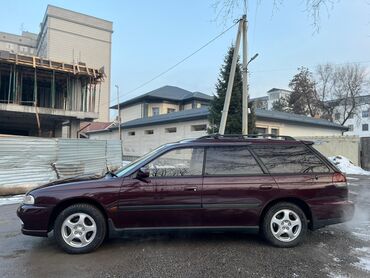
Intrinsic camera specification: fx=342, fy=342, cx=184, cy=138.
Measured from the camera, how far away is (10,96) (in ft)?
70.3

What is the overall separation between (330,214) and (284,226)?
2.52 ft

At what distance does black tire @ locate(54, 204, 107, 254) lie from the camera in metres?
4.87

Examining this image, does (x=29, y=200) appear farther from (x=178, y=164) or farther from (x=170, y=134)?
(x=170, y=134)

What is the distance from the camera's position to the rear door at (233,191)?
5.10 m

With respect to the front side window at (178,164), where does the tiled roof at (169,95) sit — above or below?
above

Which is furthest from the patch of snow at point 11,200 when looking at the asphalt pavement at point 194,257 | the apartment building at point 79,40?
the apartment building at point 79,40

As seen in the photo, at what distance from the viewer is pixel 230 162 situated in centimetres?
534

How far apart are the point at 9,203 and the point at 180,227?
669 cm

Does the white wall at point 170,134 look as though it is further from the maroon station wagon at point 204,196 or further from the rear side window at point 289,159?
the maroon station wagon at point 204,196

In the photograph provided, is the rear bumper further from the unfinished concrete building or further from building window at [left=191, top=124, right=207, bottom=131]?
building window at [left=191, top=124, right=207, bottom=131]

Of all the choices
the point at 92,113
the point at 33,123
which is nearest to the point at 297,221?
the point at 92,113

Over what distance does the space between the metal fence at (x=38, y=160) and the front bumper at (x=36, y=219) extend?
5058 millimetres

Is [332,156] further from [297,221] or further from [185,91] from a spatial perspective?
[185,91]

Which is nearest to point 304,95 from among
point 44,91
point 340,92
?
point 340,92
